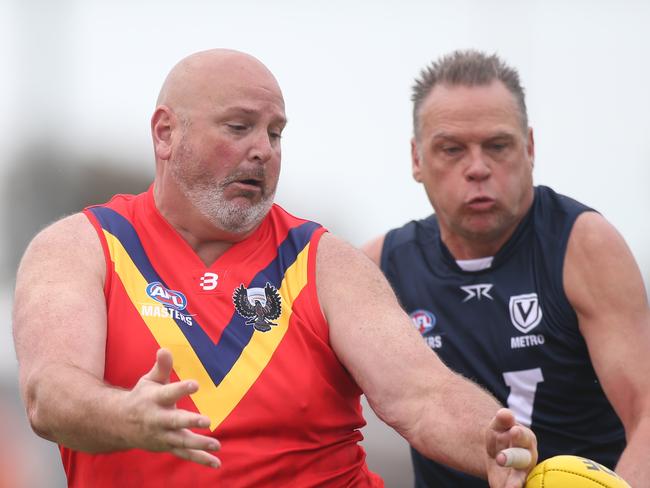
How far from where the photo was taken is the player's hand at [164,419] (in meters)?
3.73

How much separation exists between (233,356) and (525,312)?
79.8 inches

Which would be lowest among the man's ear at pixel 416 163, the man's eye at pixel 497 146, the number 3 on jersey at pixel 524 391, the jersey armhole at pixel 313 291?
the number 3 on jersey at pixel 524 391

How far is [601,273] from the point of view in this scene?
5.94 meters

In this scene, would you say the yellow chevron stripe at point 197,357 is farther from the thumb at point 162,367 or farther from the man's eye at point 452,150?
the man's eye at point 452,150

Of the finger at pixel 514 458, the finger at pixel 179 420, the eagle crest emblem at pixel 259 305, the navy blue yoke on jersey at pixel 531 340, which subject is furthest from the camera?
the navy blue yoke on jersey at pixel 531 340

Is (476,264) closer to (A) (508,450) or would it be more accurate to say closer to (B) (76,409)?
(A) (508,450)

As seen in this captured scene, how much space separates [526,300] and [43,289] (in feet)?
8.82

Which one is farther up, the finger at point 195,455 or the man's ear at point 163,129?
the man's ear at point 163,129

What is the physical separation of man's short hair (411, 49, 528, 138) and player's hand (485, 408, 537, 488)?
112 inches

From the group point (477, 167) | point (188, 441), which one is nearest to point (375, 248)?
point (477, 167)

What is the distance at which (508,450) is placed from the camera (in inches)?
158

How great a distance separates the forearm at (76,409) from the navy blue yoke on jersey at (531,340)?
2.67m

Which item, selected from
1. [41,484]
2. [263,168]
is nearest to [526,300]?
[263,168]

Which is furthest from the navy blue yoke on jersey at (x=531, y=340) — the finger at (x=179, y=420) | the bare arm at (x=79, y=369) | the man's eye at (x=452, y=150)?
the finger at (x=179, y=420)
